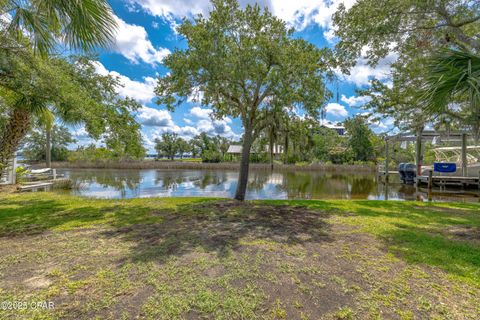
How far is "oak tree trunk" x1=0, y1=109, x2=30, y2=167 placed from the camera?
23.3 feet

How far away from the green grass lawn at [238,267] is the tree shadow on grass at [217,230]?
0.03 metres

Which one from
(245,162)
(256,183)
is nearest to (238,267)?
(245,162)

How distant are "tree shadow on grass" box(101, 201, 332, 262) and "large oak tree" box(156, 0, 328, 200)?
3698mm

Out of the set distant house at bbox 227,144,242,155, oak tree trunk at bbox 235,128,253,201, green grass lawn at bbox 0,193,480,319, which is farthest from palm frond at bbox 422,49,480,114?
distant house at bbox 227,144,242,155

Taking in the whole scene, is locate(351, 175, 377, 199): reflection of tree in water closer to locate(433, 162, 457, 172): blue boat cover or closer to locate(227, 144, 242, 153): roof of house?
locate(433, 162, 457, 172): blue boat cover

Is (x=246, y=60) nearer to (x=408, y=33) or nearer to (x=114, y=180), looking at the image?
(x=408, y=33)

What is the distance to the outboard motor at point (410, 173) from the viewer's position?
18516mm

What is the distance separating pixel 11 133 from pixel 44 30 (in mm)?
5400

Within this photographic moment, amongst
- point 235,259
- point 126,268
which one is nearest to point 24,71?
point 126,268

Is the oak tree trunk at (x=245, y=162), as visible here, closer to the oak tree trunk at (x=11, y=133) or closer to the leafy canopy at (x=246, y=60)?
the leafy canopy at (x=246, y=60)

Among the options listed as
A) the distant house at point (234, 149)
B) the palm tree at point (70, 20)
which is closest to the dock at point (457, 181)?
the palm tree at point (70, 20)

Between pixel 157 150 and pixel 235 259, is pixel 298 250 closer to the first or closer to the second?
pixel 235 259

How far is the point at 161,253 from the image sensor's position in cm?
344

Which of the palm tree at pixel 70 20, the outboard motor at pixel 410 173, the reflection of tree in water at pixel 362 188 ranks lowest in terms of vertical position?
the reflection of tree in water at pixel 362 188
